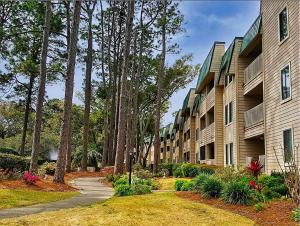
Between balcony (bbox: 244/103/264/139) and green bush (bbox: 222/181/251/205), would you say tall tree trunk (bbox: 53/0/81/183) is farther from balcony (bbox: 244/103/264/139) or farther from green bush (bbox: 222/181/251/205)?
balcony (bbox: 244/103/264/139)

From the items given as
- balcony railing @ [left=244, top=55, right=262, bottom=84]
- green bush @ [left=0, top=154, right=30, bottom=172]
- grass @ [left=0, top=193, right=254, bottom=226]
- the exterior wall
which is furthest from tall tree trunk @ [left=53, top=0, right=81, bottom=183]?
balcony railing @ [left=244, top=55, right=262, bottom=84]

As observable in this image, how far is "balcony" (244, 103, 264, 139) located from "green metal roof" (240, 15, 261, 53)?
3.82 meters

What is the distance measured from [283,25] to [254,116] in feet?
20.0

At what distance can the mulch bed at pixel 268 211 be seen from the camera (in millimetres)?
9417

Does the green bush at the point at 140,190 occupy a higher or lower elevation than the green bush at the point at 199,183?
lower

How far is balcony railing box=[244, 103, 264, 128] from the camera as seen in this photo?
21103 mm

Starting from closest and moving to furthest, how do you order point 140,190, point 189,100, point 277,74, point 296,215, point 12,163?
point 296,215, point 140,190, point 277,74, point 12,163, point 189,100

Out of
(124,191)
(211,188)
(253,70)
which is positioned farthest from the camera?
(253,70)

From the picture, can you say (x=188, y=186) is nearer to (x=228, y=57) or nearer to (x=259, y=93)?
(x=259, y=93)

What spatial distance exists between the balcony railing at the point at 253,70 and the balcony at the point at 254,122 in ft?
6.14

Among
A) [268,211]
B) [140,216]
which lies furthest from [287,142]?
[140,216]

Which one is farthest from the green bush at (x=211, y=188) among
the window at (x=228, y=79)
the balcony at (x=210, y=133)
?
the balcony at (x=210, y=133)

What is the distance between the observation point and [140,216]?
9.62 m

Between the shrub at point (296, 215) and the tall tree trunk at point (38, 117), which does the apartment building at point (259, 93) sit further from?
the tall tree trunk at point (38, 117)
